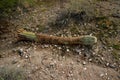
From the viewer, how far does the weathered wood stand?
377 cm

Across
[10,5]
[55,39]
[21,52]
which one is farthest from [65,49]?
[10,5]

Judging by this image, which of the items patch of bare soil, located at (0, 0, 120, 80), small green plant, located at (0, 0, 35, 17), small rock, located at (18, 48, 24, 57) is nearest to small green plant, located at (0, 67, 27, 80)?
patch of bare soil, located at (0, 0, 120, 80)

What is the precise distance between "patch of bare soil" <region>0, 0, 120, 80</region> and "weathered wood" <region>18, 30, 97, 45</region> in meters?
0.08

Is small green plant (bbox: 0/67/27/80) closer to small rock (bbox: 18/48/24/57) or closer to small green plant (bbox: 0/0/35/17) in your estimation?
small rock (bbox: 18/48/24/57)

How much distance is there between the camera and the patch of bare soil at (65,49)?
3.47 meters

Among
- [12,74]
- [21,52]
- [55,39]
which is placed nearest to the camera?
[12,74]

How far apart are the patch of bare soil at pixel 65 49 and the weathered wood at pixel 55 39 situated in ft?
0.28

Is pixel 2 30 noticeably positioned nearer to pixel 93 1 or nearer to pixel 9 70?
pixel 9 70

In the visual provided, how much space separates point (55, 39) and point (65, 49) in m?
0.28

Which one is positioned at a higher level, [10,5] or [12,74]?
[10,5]

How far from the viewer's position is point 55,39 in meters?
3.95

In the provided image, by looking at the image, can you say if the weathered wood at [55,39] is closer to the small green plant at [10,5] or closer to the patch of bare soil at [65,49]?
the patch of bare soil at [65,49]

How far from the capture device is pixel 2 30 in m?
4.46

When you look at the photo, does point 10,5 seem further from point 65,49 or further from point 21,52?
point 65,49
